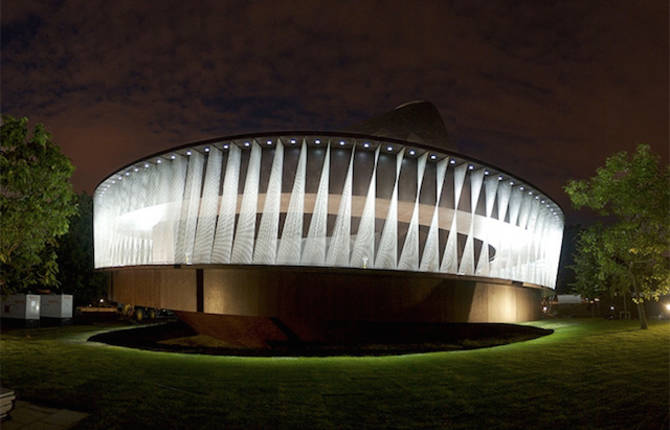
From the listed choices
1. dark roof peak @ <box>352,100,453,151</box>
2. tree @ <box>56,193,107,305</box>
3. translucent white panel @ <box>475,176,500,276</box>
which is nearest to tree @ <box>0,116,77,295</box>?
translucent white panel @ <box>475,176,500,276</box>

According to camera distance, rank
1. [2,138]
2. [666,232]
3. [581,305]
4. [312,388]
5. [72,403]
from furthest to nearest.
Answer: [581,305] → [666,232] → [2,138] → [312,388] → [72,403]

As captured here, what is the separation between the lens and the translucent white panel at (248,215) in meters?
20.4

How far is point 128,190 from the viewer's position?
26.2 meters

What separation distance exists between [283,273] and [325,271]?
167cm

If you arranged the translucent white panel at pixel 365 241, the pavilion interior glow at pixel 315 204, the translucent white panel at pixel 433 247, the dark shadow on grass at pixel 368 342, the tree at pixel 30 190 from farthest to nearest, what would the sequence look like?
the translucent white panel at pixel 433 247, the pavilion interior glow at pixel 315 204, the translucent white panel at pixel 365 241, the dark shadow on grass at pixel 368 342, the tree at pixel 30 190

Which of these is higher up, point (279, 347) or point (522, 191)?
point (522, 191)

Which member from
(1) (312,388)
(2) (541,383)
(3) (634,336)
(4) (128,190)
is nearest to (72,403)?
(1) (312,388)

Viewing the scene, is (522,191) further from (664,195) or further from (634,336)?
(634,336)

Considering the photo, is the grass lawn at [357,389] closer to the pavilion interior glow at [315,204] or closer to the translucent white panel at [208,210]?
the pavilion interior glow at [315,204]

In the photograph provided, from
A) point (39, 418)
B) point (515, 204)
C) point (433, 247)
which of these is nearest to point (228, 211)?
point (433, 247)

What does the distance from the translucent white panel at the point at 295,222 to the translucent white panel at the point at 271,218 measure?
0.38 m

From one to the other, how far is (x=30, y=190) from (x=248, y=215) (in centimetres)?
866

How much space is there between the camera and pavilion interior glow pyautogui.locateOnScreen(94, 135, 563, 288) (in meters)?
20.4

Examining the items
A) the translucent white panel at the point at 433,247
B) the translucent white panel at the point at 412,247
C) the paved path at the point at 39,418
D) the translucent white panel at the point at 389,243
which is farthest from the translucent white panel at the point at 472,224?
the paved path at the point at 39,418
